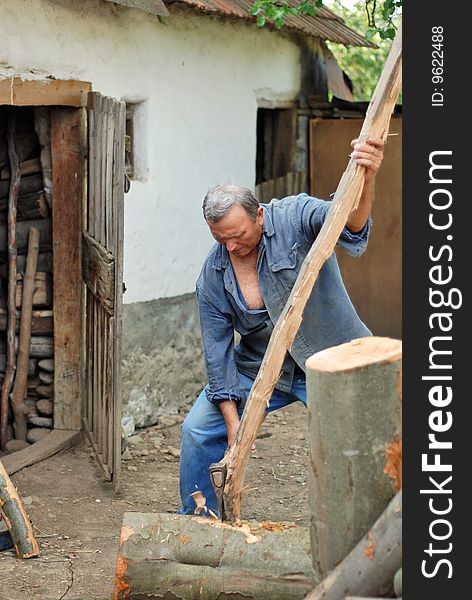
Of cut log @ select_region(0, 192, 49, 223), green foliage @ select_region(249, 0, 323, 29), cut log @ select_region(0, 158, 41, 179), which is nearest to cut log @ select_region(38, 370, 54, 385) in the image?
cut log @ select_region(0, 192, 49, 223)

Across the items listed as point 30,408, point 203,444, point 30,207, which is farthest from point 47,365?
point 203,444

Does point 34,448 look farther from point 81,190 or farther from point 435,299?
point 435,299

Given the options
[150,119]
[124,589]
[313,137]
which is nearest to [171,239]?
[150,119]

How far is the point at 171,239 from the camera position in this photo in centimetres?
749

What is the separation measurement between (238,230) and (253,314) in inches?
17.6

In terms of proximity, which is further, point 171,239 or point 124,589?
point 171,239

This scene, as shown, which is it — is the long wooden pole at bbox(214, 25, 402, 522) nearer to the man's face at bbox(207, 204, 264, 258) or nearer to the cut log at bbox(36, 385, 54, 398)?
the man's face at bbox(207, 204, 264, 258)

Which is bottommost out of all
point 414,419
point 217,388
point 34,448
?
point 34,448

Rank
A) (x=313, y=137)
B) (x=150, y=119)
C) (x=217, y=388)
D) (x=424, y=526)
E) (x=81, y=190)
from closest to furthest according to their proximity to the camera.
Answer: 1. (x=424, y=526)
2. (x=217, y=388)
3. (x=81, y=190)
4. (x=150, y=119)
5. (x=313, y=137)

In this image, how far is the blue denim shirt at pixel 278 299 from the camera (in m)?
4.59

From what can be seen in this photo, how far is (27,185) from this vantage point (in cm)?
672

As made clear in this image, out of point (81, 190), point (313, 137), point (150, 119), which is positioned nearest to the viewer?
point (81, 190)

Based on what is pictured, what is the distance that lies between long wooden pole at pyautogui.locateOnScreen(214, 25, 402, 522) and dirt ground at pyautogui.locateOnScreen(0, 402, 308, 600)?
3.41 ft

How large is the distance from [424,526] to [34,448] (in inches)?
161
